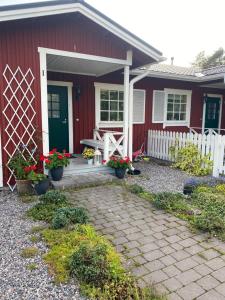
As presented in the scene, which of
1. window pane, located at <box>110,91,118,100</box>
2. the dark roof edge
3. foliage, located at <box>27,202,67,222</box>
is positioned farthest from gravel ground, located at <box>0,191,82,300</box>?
window pane, located at <box>110,91,118,100</box>

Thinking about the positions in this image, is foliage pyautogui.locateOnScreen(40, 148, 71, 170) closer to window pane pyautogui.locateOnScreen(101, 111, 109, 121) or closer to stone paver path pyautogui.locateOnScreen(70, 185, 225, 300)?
stone paver path pyautogui.locateOnScreen(70, 185, 225, 300)

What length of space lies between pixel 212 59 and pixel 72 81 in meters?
29.8

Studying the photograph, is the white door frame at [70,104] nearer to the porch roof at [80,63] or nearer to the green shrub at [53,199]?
the porch roof at [80,63]

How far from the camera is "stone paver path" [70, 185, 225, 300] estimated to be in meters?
2.04

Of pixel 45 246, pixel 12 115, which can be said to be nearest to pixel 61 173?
pixel 12 115

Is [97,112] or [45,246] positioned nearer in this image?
[45,246]

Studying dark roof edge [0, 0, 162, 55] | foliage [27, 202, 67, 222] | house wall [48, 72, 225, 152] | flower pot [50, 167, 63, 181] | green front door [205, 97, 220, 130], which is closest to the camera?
foliage [27, 202, 67, 222]

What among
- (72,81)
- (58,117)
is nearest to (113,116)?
(72,81)

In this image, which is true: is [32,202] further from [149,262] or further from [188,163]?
[188,163]

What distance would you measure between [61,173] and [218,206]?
3.06 metres

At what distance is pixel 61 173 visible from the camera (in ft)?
16.2

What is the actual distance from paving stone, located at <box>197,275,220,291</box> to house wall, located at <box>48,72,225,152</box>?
5.67 metres

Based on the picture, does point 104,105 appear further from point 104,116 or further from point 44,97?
point 44,97

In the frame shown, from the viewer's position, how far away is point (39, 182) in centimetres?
433
